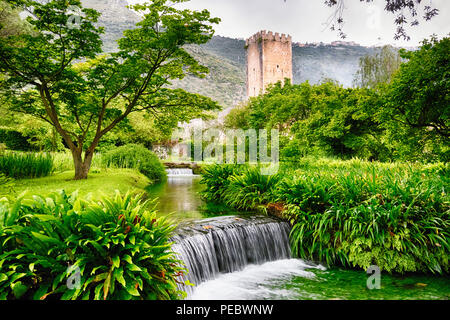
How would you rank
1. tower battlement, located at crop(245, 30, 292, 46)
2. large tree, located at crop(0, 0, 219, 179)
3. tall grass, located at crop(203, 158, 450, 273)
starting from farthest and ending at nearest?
1. tower battlement, located at crop(245, 30, 292, 46)
2. large tree, located at crop(0, 0, 219, 179)
3. tall grass, located at crop(203, 158, 450, 273)

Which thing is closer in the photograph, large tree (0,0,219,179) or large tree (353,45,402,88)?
large tree (0,0,219,179)

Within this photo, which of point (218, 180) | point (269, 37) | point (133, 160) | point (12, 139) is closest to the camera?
point (218, 180)

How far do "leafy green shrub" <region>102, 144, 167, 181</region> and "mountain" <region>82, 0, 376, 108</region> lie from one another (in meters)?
32.8

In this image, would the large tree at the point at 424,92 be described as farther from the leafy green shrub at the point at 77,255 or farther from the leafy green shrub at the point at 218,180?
the leafy green shrub at the point at 77,255

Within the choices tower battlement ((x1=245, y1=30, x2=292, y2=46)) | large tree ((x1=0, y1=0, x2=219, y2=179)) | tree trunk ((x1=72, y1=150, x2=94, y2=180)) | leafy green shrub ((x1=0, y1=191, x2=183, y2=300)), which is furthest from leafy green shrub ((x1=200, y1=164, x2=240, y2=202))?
tower battlement ((x1=245, y1=30, x2=292, y2=46))

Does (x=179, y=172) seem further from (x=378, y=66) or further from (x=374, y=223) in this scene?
(x=378, y=66)

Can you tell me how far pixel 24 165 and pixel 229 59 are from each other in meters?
80.4

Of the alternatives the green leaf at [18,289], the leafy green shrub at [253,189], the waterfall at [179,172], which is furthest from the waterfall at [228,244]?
the waterfall at [179,172]

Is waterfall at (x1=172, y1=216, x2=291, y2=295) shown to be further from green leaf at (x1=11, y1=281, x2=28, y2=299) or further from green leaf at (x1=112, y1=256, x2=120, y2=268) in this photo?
green leaf at (x1=11, y1=281, x2=28, y2=299)

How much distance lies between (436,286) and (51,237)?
5.04m

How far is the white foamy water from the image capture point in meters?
3.90

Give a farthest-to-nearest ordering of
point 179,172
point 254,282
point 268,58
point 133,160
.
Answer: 1. point 268,58
2. point 179,172
3. point 133,160
4. point 254,282

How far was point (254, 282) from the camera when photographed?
4.36 meters

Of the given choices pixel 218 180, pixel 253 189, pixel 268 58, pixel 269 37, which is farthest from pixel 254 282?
pixel 269 37
